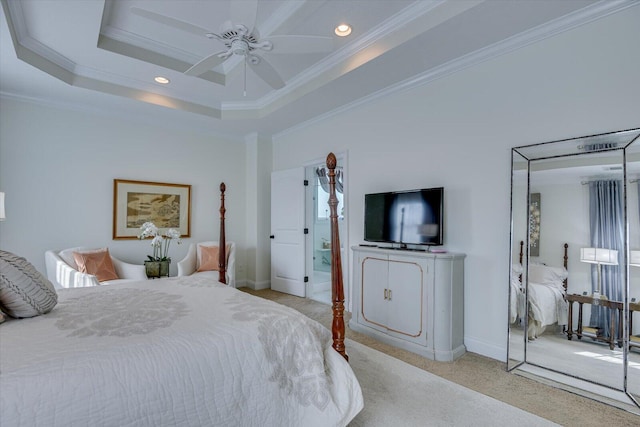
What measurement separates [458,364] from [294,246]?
2.93 meters

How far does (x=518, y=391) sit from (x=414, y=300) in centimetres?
99

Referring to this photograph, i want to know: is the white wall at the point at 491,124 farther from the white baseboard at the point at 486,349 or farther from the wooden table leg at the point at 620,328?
the wooden table leg at the point at 620,328

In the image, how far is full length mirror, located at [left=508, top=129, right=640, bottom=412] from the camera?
2.16 m

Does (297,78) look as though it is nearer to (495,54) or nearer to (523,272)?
(495,54)

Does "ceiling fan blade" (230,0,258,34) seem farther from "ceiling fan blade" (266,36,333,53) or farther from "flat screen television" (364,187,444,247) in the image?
"flat screen television" (364,187,444,247)

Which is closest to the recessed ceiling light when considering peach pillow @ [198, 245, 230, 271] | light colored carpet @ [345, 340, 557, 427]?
light colored carpet @ [345, 340, 557, 427]

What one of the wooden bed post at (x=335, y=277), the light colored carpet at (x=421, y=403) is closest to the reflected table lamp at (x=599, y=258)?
the light colored carpet at (x=421, y=403)

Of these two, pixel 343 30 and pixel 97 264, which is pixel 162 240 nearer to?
pixel 97 264

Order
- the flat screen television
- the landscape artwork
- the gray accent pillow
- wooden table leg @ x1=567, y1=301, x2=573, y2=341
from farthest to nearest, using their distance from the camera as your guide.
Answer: the landscape artwork, the flat screen television, wooden table leg @ x1=567, y1=301, x2=573, y2=341, the gray accent pillow

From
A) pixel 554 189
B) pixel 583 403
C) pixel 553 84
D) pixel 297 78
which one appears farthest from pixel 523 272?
pixel 297 78

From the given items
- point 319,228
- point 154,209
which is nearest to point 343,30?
point 154,209

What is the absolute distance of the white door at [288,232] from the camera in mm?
4996

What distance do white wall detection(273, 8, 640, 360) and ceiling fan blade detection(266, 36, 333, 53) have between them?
144 cm

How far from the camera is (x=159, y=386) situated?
3.91 feet
